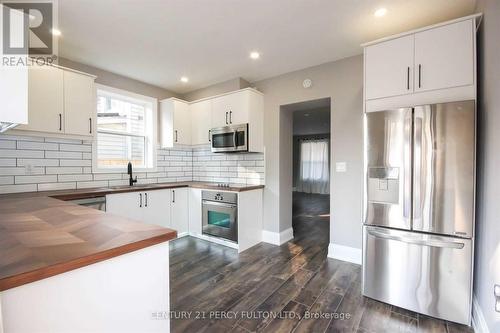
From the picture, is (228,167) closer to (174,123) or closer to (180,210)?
(180,210)

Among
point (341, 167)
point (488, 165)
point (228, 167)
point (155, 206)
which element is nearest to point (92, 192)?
point (155, 206)

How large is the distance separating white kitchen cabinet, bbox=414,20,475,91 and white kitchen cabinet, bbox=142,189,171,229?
3319 millimetres

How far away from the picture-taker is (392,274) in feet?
6.32

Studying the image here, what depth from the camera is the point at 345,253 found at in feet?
9.44

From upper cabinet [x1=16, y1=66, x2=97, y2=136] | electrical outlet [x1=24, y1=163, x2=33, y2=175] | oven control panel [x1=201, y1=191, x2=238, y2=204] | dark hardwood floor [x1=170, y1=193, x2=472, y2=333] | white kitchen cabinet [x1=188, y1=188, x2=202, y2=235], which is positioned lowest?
dark hardwood floor [x1=170, y1=193, x2=472, y2=333]

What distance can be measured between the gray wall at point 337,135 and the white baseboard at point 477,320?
1.14 metres

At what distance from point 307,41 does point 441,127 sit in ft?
5.23

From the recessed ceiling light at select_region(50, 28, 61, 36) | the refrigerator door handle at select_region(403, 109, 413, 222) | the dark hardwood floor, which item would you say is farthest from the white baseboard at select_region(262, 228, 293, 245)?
the recessed ceiling light at select_region(50, 28, 61, 36)

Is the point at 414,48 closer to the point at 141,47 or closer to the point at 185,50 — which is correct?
the point at 185,50

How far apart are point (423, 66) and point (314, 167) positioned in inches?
286

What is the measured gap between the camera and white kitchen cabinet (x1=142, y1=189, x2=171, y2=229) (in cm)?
315

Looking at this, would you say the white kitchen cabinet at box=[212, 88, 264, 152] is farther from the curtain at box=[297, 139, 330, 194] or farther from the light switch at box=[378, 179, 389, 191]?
the curtain at box=[297, 139, 330, 194]

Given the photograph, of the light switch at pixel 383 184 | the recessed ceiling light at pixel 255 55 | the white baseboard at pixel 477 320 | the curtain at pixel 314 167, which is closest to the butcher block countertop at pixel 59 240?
the light switch at pixel 383 184

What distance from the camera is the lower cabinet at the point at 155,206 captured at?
2840 mm
